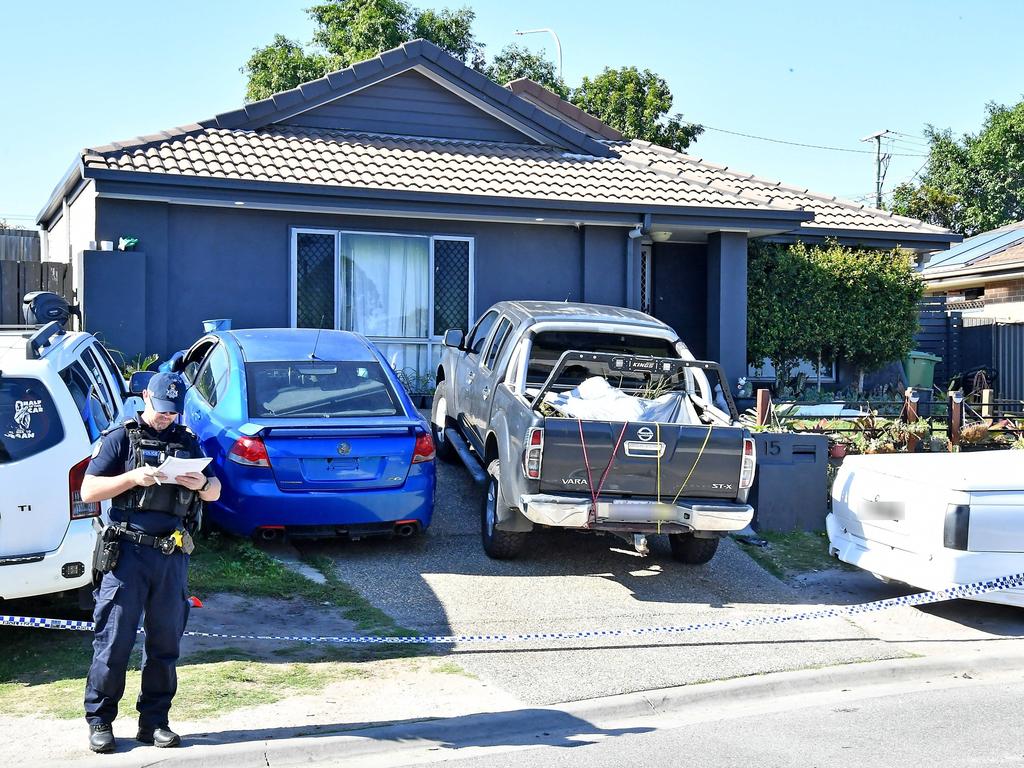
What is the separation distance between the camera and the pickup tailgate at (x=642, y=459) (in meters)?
7.75

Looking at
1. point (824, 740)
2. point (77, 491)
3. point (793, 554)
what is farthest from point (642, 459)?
point (77, 491)

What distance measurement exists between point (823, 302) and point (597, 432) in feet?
30.2

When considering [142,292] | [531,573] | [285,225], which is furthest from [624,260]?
[531,573]

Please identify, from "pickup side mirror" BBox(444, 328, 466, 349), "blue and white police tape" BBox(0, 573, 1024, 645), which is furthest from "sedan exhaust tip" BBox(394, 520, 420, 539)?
"pickup side mirror" BBox(444, 328, 466, 349)

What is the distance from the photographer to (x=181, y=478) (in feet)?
16.3

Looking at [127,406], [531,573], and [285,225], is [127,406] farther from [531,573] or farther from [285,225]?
[285,225]

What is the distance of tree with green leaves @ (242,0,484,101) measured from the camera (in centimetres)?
→ 2673

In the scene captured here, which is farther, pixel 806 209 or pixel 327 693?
pixel 806 209

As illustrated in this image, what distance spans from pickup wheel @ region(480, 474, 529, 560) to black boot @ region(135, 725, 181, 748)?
3.73m

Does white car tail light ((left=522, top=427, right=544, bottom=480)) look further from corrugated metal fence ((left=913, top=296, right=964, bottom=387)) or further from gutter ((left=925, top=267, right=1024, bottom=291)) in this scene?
gutter ((left=925, top=267, right=1024, bottom=291))

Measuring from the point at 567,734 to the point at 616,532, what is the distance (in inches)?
97.6

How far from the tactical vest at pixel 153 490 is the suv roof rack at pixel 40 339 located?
1516 mm

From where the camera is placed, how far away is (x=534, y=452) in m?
7.71

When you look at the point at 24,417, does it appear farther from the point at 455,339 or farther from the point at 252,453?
the point at 455,339
